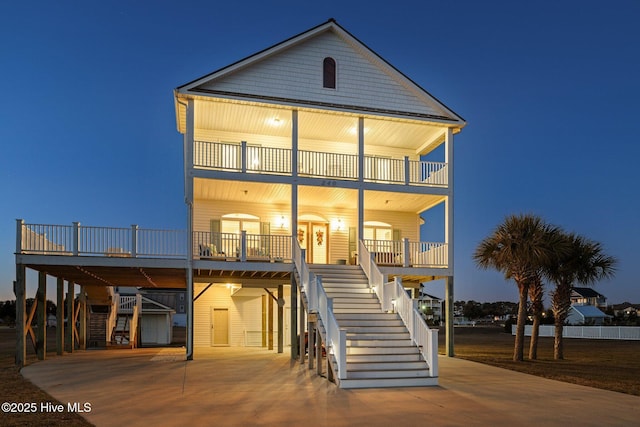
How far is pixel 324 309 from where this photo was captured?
15766 millimetres

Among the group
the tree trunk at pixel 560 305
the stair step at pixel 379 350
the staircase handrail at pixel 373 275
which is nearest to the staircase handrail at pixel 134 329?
the staircase handrail at pixel 373 275

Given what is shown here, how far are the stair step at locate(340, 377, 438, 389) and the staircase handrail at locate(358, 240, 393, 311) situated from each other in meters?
3.49

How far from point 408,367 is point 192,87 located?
12040mm

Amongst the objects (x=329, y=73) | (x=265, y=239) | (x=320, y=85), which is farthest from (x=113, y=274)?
(x=329, y=73)

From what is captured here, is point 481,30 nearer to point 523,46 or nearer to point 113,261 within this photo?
point 523,46


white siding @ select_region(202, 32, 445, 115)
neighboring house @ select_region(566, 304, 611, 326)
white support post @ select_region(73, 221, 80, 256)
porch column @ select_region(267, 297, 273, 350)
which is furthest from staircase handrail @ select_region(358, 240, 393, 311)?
neighboring house @ select_region(566, 304, 611, 326)

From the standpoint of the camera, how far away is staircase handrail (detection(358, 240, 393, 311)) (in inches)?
691

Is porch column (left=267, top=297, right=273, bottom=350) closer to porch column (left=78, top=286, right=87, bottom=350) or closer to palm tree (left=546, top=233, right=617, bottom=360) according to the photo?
porch column (left=78, top=286, right=87, bottom=350)

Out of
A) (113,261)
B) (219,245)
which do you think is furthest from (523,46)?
(113,261)

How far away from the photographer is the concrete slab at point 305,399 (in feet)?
32.8

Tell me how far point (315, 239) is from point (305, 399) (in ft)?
44.8

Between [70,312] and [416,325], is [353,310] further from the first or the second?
[70,312]

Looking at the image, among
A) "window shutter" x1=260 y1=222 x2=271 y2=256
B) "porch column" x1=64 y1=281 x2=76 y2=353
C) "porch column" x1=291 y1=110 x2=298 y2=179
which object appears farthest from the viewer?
"porch column" x1=64 y1=281 x2=76 y2=353

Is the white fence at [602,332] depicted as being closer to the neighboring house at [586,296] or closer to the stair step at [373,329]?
the stair step at [373,329]
